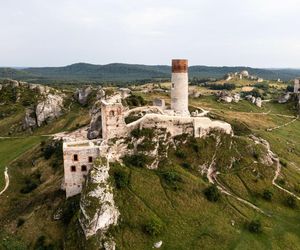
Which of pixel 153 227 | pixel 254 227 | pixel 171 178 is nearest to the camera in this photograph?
pixel 153 227

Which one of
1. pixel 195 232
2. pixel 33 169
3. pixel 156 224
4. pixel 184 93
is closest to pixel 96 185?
pixel 156 224

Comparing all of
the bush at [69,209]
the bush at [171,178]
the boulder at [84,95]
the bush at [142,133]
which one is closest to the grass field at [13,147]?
the boulder at [84,95]

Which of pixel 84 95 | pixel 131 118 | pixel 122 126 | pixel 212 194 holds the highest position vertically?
pixel 122 126

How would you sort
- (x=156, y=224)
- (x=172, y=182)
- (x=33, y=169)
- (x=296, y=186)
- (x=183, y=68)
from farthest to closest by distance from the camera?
(x=33, y=169)
(x=183, y=68)
(x=296, y=186)
(x=172, y=182)
(x=156, y=224)

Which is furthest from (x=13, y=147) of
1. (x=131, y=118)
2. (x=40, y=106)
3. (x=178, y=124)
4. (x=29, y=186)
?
(x=178, y=124)

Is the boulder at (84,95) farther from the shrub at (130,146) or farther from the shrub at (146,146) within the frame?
the shrub at (130,146)

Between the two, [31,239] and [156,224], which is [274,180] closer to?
[156,224]

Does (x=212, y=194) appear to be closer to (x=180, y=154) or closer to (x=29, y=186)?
(x=180, y=154)
